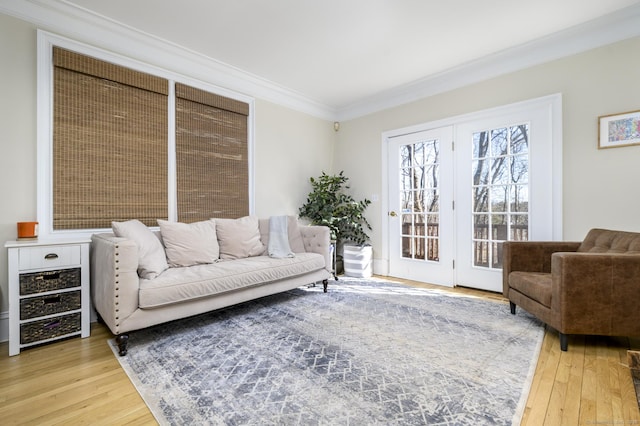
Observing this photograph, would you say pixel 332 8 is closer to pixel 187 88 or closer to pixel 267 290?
pixel 187 88

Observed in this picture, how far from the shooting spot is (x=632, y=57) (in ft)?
8.30

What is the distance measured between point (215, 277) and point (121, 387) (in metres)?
0.90

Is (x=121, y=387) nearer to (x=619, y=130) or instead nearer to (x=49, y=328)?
(x=49, y=328)

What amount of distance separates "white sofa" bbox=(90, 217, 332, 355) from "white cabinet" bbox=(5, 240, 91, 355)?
0.11 metres

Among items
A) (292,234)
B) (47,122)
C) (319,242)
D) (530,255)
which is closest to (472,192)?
(530,255)

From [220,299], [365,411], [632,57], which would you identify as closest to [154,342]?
[220,299]

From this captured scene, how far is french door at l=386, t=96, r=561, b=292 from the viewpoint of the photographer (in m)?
3.01

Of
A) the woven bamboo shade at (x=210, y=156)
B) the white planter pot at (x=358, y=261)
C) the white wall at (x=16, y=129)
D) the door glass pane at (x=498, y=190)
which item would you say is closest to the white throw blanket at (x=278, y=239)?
the woven bamboo shade at (x=210, y=156)

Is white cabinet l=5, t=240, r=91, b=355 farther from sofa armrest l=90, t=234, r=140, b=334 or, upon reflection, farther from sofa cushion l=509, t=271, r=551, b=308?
sofa cushion l=509, t=271, r=551, b=308

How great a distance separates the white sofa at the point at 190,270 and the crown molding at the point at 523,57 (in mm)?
2196

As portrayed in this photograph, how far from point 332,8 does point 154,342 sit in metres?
2.92

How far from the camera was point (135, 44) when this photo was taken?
2809mm

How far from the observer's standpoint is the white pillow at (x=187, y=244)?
8.65 feet

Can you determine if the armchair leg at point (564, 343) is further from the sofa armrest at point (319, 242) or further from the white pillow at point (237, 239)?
the white pillow at point (237, 239)
